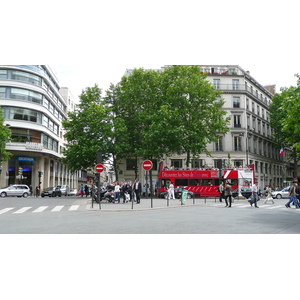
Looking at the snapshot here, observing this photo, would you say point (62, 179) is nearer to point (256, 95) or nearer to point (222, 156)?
point (222, 156)

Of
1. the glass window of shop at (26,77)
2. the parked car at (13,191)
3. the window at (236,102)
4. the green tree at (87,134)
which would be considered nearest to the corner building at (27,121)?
the glass window of shop at (26,77)

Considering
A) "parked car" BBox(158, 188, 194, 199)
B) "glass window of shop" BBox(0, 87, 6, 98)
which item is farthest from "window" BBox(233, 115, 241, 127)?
"glass window of shop" BBox(0, 87, 6, 98)

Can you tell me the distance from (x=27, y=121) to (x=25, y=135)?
2060mm

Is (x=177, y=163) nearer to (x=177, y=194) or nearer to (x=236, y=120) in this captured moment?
(x=236, y=120)

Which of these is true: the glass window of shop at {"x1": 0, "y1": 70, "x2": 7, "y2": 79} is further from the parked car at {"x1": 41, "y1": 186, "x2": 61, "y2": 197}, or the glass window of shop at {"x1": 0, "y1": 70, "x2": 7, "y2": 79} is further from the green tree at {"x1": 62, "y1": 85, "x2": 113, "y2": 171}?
the parked car at {"x1": 41, "y1": 186, "x2": 61, "y2": 197}

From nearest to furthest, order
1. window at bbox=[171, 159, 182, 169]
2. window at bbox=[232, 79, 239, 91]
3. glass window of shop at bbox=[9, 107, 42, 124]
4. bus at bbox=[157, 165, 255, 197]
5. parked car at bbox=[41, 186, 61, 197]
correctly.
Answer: bus at bbox=[157, 165, 255, 197] → parked car at bbox=[41, 186, 61, 197] → glass window of shop at bbox=[9, 107, 42, 124] → window at bbox=[171, 159, 182, 169] → window at bbox=[232, 79, 239, 91]

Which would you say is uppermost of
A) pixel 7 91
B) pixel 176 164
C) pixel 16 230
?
pixel 7 91

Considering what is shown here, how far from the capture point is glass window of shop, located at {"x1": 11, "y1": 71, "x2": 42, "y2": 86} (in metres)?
45.8

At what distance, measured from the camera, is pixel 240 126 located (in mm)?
53344

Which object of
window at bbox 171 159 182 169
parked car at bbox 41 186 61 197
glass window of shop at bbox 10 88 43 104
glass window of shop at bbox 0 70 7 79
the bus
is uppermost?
glass window of shop at bbox 0 70 7 79

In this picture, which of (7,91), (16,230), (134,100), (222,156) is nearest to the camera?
(16,230)

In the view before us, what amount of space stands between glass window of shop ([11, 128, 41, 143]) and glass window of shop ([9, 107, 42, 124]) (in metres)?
1.71

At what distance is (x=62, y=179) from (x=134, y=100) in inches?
1266

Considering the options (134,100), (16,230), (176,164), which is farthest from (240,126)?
(16,230)
